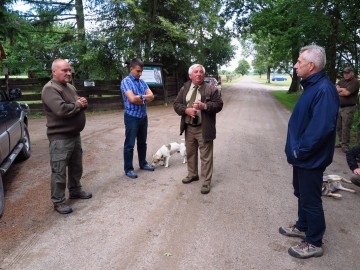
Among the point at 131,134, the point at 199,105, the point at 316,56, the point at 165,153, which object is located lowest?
the point at 165,153

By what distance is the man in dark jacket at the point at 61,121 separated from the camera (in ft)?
12.9

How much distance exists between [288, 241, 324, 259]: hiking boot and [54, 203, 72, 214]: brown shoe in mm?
2781

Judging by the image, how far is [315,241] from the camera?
Result: 324cm

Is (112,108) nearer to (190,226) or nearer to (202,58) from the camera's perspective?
(202,58)

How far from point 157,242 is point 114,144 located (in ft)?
16.3

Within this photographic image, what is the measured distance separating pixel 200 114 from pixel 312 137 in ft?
7.18

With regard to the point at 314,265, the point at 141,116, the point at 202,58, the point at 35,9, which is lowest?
the point at 314,265

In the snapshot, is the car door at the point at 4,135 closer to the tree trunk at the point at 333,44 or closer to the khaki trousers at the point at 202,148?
the khaki trousers at the point at 202,148

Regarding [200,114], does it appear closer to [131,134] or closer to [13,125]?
[131,134]

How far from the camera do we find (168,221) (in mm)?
3992

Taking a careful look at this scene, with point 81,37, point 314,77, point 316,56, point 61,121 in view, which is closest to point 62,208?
point 61,121

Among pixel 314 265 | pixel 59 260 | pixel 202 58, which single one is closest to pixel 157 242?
pixel 59 260

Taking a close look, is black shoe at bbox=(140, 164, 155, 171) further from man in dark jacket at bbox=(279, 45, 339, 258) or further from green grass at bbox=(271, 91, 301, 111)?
green grass at bbox=(271, 91, 301, 111)

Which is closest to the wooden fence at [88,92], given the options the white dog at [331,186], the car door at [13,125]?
the car door at [13,125]
